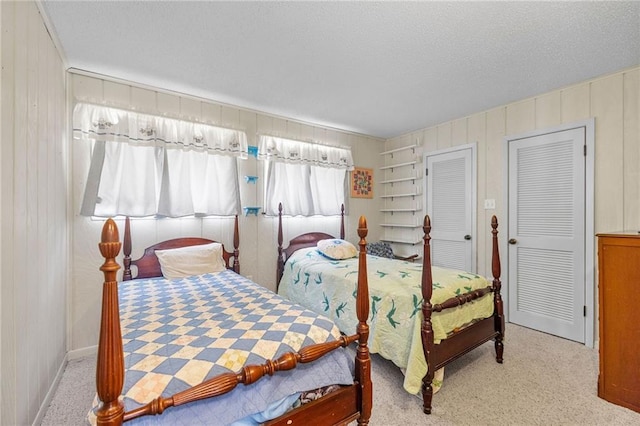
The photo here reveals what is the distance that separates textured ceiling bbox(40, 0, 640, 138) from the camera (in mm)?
1812

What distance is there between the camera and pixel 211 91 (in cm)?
298

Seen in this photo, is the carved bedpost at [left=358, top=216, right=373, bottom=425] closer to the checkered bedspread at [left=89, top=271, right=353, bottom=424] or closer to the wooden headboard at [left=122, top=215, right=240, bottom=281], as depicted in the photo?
the checkered bedspread at [left=89, top=271, right=353, bottom=424]

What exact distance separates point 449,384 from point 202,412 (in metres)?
1.89

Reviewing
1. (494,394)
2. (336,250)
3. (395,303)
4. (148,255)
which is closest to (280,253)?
(336,250)

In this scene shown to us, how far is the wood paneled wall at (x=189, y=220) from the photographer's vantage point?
8.51ft

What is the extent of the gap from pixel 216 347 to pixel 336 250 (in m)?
2.30

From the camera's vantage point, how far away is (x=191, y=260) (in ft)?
9.43

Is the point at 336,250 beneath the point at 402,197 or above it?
beneath

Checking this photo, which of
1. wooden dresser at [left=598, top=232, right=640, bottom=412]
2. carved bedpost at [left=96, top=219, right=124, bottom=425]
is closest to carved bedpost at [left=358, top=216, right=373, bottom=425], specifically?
carved bedpost at [left=96, top=219, right=124, bottom=425]

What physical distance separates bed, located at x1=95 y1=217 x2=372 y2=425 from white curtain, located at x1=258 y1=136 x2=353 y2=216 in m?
1.93

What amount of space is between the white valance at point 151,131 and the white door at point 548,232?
129 inches

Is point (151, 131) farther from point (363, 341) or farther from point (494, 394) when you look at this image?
point (494, 394)

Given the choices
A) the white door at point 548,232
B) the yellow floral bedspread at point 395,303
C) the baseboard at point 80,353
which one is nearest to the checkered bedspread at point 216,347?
the yellow floral bedspread at point 395,303

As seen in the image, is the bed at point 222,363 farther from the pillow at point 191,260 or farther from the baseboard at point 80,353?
the baseboard at point 80,353
